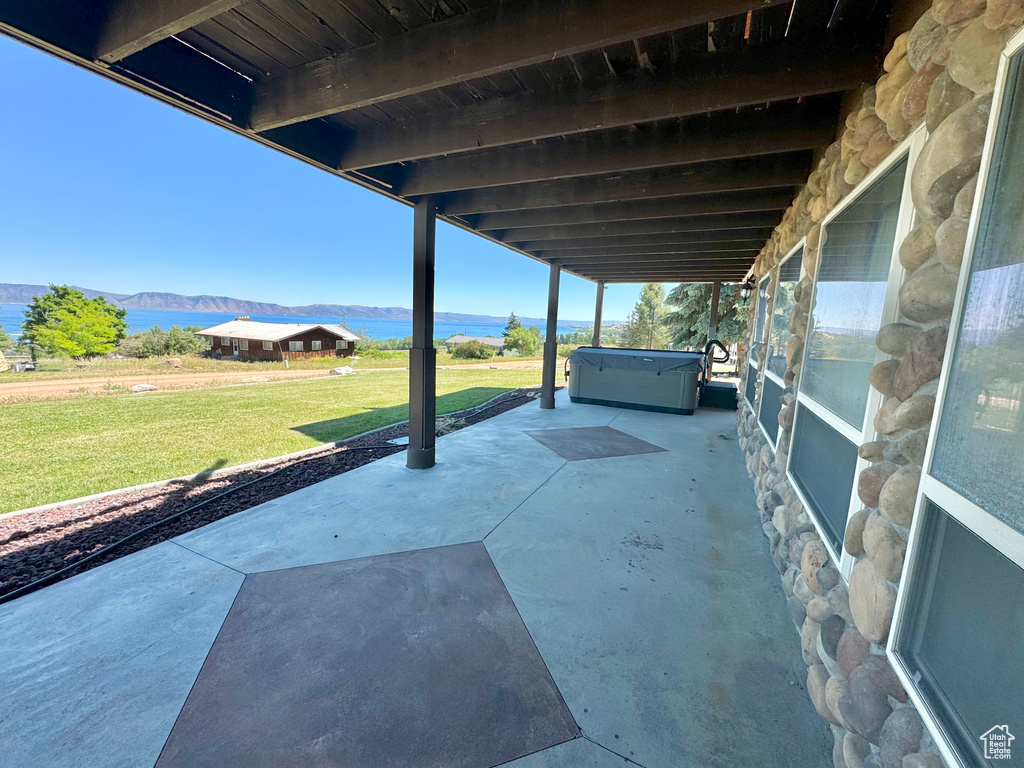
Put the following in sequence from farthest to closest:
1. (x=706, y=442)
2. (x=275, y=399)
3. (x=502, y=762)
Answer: (x=275, y=399), (x=706, y=442), (x=502, y=762)

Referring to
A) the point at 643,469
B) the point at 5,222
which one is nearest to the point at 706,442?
the point at 643,469

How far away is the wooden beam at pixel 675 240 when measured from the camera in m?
5.07

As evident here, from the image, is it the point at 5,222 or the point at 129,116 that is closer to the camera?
the point at 129,116

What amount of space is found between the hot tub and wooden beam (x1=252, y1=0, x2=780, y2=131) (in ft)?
20.6

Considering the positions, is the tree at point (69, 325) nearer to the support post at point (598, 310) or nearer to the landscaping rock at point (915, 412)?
the support post at point (598, 310)

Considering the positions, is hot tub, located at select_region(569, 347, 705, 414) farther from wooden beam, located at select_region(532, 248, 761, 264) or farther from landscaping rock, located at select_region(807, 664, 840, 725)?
landscaping rock, located at select_region(807, 664, 840, 725)

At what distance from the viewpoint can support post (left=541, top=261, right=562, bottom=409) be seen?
7262 millimetres

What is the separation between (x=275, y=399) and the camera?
9.88 meters

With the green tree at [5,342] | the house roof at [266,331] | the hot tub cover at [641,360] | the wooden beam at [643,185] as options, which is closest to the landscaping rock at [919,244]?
the wooden beam at [643,185]

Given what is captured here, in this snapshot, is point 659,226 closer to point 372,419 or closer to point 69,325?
point 372,419

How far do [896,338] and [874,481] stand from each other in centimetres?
48

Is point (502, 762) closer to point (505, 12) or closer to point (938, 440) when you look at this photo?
point (938, 440)

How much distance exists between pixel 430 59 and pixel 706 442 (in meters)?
5.39

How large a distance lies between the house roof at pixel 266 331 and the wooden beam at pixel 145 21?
2901cm
